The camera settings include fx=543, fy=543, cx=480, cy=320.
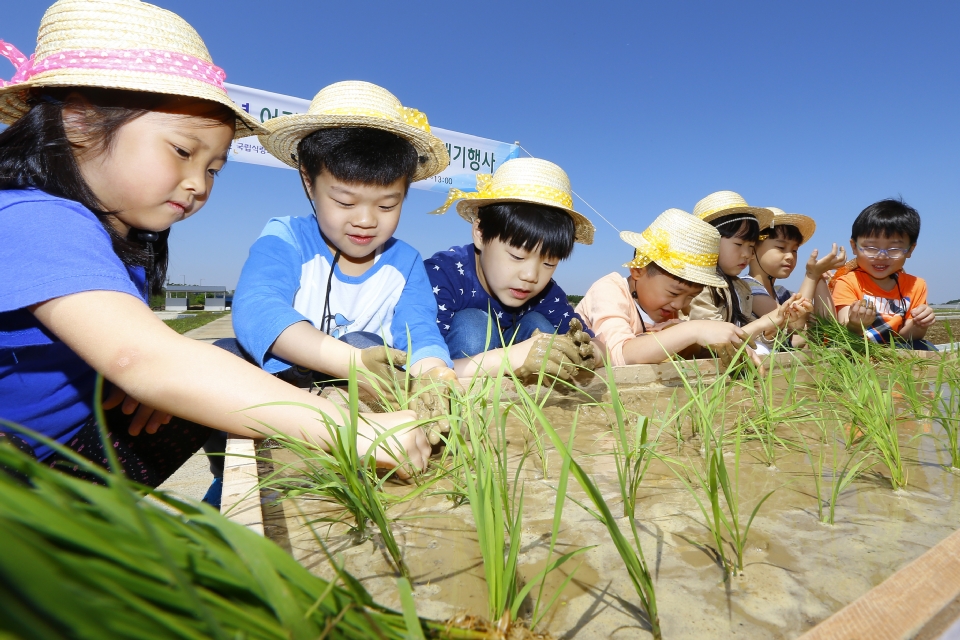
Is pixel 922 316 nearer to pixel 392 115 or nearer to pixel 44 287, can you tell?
pixel 392 115

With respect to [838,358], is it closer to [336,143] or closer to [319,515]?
[319,515]

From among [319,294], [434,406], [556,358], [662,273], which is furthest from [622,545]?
[662,273]

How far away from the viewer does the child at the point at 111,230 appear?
98cm

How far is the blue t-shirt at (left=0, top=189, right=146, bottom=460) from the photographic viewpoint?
0.98 metres

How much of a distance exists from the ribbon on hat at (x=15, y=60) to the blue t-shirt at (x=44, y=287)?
1.20 feet

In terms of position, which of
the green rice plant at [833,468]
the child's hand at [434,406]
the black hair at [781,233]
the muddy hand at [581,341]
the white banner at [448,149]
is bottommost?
the green rice plant at [833,468]

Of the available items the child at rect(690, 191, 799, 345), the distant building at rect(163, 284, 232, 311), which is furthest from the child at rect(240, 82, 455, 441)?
the distant building at rect(163, 284, 232, 311)

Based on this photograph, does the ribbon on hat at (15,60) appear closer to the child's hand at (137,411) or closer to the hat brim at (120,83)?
the hat brim at (120,83)

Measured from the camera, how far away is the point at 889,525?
98 centimetres

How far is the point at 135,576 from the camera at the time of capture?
359mm

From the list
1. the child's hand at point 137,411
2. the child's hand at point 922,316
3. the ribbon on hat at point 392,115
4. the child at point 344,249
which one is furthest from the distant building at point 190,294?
the child's hand at point 137,411

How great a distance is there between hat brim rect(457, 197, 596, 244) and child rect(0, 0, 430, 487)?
136 centimetres

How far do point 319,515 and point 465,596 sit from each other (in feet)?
1.25

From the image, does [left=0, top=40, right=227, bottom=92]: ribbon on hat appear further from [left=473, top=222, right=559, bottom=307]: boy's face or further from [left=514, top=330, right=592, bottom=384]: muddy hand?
[left=473, top=222, right=559, bottom=307]: boy's face
